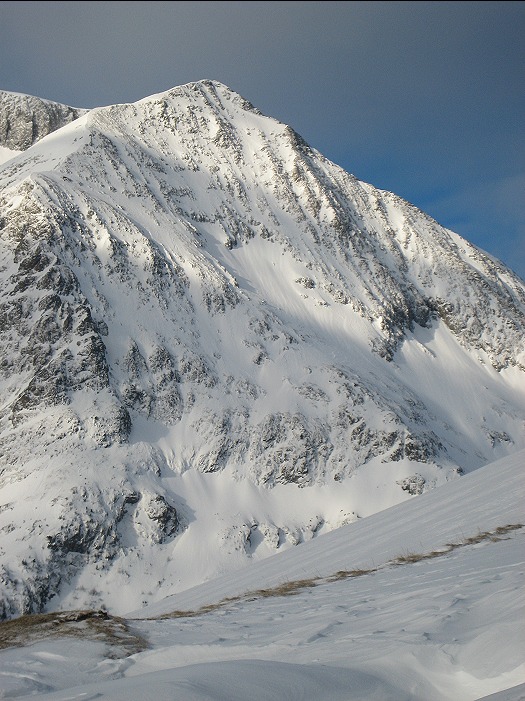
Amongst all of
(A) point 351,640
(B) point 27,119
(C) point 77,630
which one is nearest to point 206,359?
(C) point 77,630

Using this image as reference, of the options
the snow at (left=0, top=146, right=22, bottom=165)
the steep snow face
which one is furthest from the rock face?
the steep snow face

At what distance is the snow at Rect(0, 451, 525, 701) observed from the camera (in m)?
3.95

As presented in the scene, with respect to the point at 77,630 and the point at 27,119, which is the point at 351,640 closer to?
the point at 77,630

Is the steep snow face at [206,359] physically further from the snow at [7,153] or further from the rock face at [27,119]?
the rock face at [27,119]

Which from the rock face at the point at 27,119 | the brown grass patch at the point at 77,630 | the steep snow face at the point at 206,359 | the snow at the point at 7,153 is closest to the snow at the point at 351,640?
the brown grass patch at the point at 77,630

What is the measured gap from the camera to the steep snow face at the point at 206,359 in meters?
61.8

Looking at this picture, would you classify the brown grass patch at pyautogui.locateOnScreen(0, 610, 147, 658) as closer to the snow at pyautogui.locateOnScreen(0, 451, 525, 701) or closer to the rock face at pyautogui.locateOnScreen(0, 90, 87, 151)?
the snow at pyautogui.locateOnScreen(0, 451, 525, 701)

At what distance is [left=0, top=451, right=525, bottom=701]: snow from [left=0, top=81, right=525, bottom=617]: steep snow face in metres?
49.7

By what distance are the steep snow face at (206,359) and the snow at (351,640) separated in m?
49.7

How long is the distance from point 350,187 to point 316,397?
6947 cm

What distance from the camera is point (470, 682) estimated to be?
3908 mm

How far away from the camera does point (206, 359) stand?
8106cm

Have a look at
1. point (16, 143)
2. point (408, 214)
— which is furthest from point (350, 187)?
point (16, 143)

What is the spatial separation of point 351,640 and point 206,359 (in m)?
76.2
